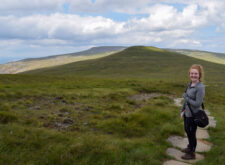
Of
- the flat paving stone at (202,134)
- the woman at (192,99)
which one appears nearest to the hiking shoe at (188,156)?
the woman at (192,99)

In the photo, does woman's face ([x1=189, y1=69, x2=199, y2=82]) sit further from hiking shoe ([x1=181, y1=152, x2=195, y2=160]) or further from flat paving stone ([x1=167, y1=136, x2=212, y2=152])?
flat paving stone ([x1=167, y1=136, x2=212, y2=152])

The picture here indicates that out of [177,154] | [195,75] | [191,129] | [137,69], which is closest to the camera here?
[195,75]

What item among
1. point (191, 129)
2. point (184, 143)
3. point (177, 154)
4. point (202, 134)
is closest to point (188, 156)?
point (177, 154)

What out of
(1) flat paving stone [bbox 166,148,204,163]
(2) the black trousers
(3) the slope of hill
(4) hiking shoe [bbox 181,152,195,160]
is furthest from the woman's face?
(3) the slope of hill

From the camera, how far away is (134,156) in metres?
6.69

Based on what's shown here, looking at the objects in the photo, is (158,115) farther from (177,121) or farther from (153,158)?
(153,158)

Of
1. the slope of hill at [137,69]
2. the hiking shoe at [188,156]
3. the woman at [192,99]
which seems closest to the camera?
the woman at [192,99]

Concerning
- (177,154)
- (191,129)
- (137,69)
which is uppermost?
(137,69)

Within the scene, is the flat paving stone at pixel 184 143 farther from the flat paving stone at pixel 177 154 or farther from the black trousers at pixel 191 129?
the black trousers at pixel 191 129

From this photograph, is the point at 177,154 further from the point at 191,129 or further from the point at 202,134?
the point at 202,134

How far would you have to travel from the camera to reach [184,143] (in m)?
8.76

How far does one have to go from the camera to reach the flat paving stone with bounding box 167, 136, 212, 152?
824cm

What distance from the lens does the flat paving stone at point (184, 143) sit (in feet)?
27.0

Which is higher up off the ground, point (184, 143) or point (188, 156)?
point (188, 156)
